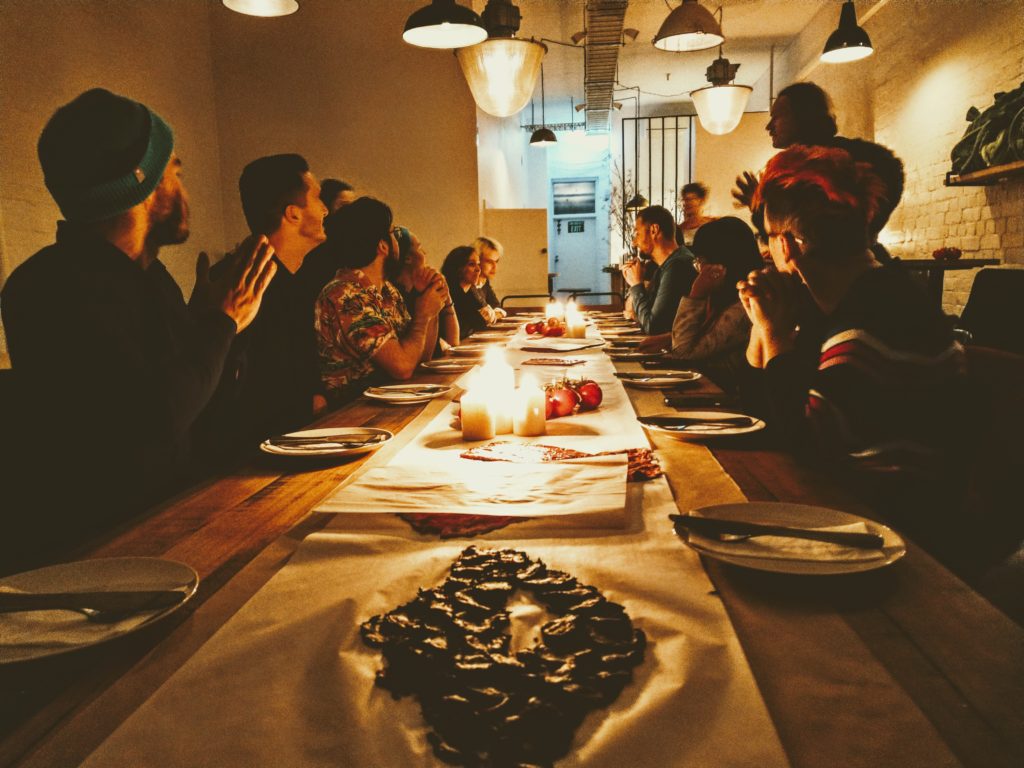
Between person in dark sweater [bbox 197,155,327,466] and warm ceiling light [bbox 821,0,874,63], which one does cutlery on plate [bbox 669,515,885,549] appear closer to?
person in dark sweater [bbox 197,155,327,466]

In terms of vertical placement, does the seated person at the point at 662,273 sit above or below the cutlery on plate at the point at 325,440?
above

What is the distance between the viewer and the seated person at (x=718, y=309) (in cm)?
271

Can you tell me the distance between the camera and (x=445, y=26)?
278 centimetres

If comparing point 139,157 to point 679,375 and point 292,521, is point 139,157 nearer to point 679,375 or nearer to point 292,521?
point 292,521

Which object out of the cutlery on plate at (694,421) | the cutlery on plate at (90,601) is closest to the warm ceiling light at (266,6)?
the cutlery on plate at (694,421)

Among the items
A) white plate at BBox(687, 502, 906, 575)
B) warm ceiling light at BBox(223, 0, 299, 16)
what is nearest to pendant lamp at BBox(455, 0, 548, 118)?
warm ceiling light at BBox(223, 0, 299, 16)

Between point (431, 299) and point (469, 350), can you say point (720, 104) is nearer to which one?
point (469, 350)

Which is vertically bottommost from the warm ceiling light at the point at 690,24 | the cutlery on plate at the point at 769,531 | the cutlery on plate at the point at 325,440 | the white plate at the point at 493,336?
the white plate at the point at 493,336

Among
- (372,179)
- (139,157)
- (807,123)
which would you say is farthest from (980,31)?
(139,157)

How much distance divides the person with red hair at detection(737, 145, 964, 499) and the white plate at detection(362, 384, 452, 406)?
90 centimetres

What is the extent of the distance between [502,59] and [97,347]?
7.10ft

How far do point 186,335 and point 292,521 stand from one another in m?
0.69

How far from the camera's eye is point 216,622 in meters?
0.72

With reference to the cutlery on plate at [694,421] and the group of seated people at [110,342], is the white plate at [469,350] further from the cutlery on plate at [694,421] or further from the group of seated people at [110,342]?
the cutlery on plate at [694,421]
